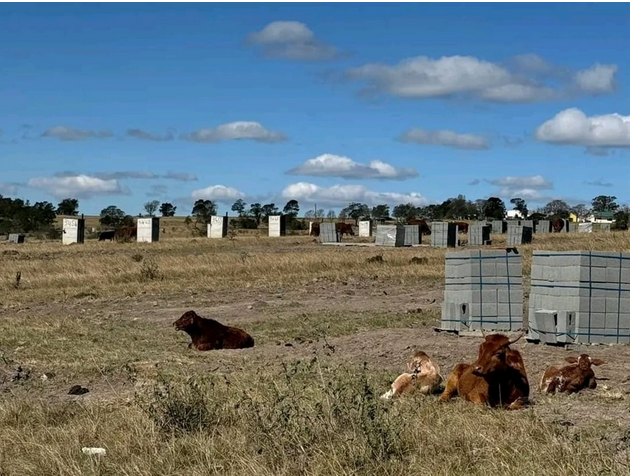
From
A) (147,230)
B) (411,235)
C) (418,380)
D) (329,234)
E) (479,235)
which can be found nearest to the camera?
(418,380)

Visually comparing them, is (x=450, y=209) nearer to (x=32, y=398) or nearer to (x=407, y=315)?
(x=407, y=315)

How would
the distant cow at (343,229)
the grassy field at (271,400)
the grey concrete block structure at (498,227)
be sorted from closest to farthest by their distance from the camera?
Result: the grassy field at (271,400), the distant cow at (343,229), the grey concrete block structure at (498,227)

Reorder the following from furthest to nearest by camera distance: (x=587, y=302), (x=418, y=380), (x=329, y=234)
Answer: (x=329, y=234), (x=587, y=302), (x=418, y=380)

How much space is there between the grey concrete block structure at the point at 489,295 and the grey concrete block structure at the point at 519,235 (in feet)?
103

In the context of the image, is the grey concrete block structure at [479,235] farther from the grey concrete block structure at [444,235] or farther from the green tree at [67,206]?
the green tree at [67,206]

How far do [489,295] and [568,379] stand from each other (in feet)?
15.6

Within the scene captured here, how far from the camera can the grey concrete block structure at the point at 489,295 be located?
14.3 meters

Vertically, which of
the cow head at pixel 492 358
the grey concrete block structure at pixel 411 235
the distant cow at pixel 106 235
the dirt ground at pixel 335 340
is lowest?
the dirt ground at pixel 335 340

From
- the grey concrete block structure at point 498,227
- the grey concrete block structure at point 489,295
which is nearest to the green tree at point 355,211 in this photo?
the grey concrete block structure at point 498,227

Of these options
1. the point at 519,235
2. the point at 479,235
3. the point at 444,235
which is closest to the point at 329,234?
the point at 479,235

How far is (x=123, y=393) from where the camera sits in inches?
396

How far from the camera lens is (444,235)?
4453 cm

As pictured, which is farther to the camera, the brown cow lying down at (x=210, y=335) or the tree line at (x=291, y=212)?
the tree line at (x=291, y=212)

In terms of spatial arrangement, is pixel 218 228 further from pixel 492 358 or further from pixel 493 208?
pixel 492 358
